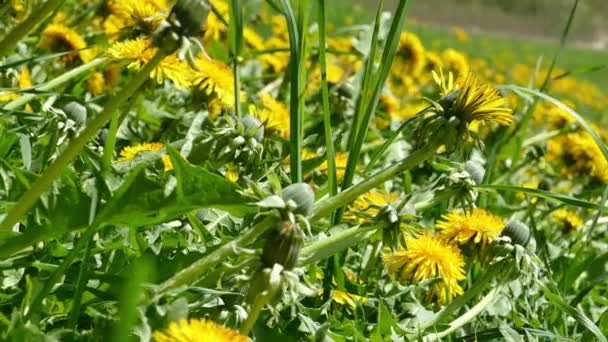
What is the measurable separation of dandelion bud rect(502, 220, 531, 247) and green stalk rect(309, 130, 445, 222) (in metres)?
0.32

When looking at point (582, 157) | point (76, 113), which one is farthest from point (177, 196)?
point (582, 157)

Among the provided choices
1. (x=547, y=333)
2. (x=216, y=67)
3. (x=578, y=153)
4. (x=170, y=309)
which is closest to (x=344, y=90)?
(x=216, y=67)

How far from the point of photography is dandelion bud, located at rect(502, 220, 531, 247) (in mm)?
1072

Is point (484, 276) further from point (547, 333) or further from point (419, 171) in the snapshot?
point (419, 171)

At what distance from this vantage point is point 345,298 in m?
1.01

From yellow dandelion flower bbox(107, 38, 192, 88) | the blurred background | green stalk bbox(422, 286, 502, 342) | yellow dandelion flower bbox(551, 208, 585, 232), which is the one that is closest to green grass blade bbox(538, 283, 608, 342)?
green stalk bbox(422, 286, 502, 342)

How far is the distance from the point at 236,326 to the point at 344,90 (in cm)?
117

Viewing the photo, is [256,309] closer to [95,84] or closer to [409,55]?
[95,84]

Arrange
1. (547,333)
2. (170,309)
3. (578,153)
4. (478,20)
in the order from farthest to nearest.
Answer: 1. (478,20)
2. (578,153)
3. (547,333)
4. (170,309)

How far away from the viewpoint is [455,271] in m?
1.11

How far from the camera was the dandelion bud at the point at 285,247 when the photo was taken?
1.97 feet

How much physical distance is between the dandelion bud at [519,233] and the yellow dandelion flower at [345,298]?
0.20 metres

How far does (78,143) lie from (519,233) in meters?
0.60

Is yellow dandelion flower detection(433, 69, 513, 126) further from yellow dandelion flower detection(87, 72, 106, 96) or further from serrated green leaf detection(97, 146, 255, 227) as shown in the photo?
yellow dandelion flower detection(87, 72, 106, 96)
